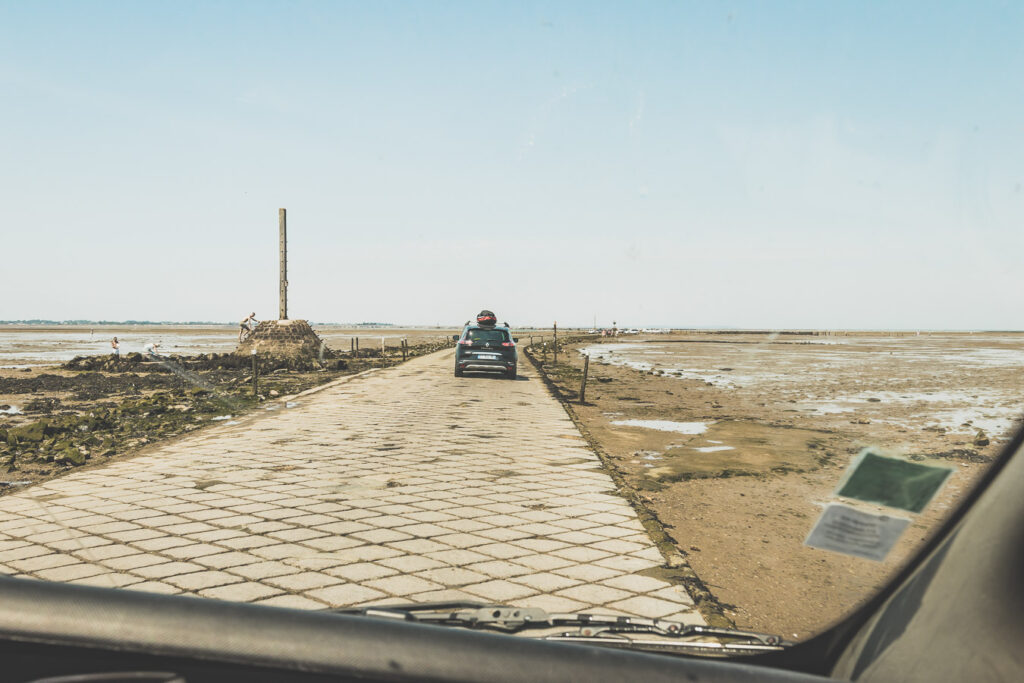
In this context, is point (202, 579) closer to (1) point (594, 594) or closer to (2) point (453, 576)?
(2) point (453, 576)

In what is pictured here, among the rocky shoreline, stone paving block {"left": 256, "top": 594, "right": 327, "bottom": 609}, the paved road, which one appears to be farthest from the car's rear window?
stone paving block {"left": 256, "top": 594, "right": 327, "bottom": 609}

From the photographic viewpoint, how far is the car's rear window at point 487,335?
2088 cm

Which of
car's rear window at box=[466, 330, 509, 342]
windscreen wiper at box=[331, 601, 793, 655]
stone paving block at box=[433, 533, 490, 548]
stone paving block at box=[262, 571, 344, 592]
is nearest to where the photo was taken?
windscreen wiper at box=[331, 601, 793, 655]

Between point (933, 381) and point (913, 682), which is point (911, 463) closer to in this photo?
point (913, 682)

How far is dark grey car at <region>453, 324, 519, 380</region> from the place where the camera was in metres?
20.7

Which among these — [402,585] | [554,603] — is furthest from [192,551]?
[554,603]

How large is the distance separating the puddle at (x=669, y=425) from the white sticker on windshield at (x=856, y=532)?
32.5 feet

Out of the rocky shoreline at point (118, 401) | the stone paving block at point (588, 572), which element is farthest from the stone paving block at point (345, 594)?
the rocky shoreline at point (118, 401)

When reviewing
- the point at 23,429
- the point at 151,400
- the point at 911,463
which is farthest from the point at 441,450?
the point at 151,400

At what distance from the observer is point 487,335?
2094 centimetres

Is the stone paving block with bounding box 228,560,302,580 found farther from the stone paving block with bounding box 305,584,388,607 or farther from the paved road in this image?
the stone paving block with bounding box 305,584,388,607

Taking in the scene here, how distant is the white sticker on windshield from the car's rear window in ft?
63.5

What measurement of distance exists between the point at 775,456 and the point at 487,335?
1277 cm

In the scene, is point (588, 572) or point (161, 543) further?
point (161, 543)
